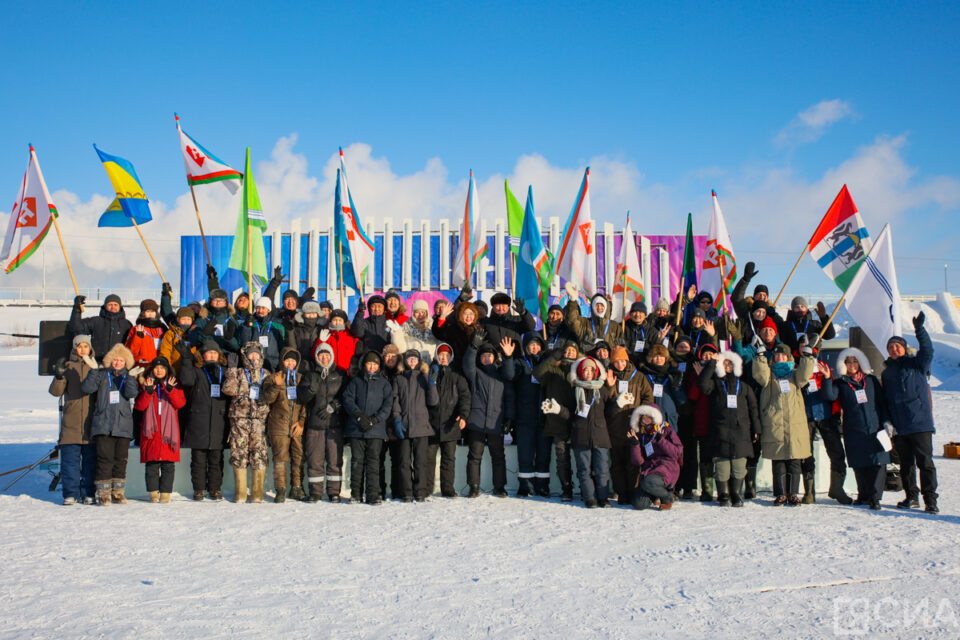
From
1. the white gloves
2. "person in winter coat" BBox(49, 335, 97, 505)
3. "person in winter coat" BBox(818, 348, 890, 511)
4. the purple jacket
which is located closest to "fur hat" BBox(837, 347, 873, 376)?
"person in winter coat" BBox(818, 348, 890, 511)

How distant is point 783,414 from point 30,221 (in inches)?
371

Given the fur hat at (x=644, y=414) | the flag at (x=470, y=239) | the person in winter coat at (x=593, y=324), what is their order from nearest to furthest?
1. the fur hat at (x=644, y=414)
2. the person in winter coat at (x=593, y=324)
3. the flag at (x=470, y=239)

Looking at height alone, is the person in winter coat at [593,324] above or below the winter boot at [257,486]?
above

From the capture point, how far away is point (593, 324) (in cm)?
929

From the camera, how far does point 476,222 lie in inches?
518

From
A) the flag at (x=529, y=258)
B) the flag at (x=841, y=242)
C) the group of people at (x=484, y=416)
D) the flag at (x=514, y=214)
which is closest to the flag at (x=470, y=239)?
the flag at (x=514, y=214)

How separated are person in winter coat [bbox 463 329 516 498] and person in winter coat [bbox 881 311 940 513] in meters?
3.96

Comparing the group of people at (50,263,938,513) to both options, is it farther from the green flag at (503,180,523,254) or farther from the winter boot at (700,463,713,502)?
the green flag at (503,180,523,254)

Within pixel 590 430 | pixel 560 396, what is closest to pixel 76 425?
pixel 560 396

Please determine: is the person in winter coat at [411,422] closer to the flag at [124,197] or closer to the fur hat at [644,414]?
the fur hat at [644,414]

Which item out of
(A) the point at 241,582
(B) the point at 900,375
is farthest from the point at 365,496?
(B) the point at 900,375

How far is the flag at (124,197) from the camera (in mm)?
10016

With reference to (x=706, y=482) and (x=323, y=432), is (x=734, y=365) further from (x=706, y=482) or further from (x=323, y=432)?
(x=323, y=432)

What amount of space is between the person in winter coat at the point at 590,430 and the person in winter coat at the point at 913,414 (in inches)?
106
